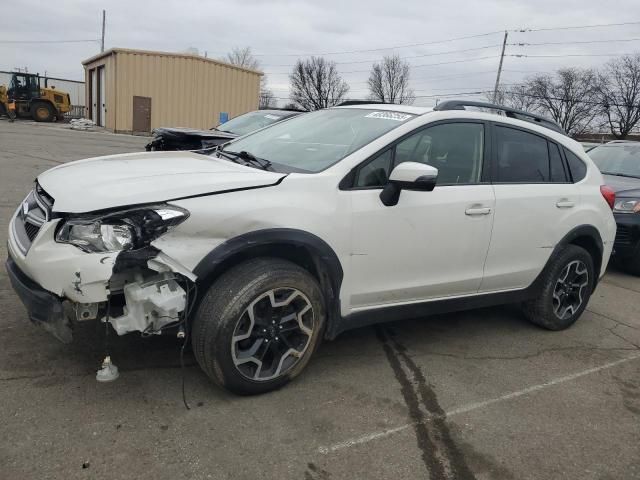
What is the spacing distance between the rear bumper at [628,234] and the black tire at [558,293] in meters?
2.41

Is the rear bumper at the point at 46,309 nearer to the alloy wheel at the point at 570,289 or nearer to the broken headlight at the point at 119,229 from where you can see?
Result: the broken headlight at the point at 119,229

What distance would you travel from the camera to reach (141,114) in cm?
3003

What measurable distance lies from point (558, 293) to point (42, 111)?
114 ft

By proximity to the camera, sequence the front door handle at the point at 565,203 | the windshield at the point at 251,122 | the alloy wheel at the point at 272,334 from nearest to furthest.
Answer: the alloy wheel at the point at 272,334 < the front door handle at the point at 565,203 < the windshield at the point at 251,122

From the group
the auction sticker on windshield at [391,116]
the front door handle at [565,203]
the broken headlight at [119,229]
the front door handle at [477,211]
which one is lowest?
the broken headlight at [119,229]

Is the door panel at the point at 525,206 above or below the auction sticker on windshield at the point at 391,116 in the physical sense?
below

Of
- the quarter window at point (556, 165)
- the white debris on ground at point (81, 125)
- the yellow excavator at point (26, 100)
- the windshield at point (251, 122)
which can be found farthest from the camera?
the yellow excavator at point (26, 100)

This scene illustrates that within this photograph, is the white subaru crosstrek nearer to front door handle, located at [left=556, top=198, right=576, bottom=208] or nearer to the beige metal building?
front door handle, located at [left=556, top=198, right=576, bottom=208]

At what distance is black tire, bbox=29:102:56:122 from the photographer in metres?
32.4

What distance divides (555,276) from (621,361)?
0.78 meters

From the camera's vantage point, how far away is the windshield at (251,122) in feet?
31.0

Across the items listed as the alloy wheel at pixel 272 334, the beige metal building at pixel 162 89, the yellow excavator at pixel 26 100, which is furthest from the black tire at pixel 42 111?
the alloy wheel at pixel 272 334

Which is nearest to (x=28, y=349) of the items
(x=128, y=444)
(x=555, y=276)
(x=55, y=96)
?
(x=128, y=444)

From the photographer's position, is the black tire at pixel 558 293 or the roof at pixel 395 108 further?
the black tire at pixel 558 293
